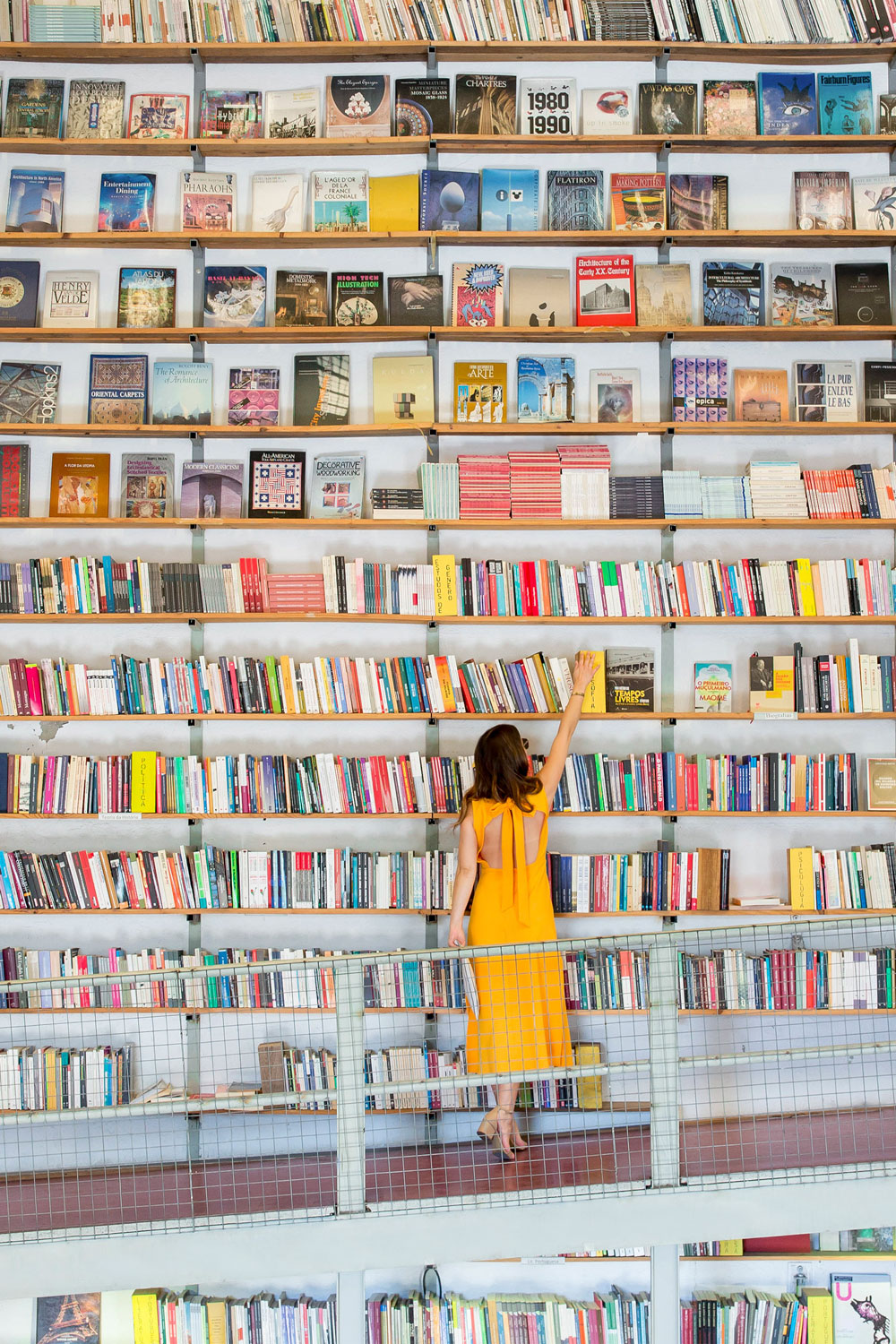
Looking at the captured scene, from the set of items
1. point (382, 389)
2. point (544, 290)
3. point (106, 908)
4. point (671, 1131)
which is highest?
point (544, 290)

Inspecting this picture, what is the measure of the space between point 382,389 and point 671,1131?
3.10 meters

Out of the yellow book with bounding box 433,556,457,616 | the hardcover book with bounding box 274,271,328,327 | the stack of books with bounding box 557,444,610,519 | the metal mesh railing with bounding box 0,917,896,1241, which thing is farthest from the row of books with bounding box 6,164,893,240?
the metal mesh railing with bounding box 0,917,896,1241

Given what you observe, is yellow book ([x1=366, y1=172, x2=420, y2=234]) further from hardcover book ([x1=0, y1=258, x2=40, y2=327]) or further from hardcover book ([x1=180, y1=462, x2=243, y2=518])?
hardcover book ([x1=0, y1=258, x2=40, y2=327])

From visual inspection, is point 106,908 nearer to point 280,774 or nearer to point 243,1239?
point 280,774

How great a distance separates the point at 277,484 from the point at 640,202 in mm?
2012

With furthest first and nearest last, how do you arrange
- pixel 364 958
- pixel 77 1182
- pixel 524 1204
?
1. pixel 77 1182
2. pixel 524 1204
3. pixel 364 958

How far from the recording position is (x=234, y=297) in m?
4.52

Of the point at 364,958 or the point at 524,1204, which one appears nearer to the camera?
the point at 364,958

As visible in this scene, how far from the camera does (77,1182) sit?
3717mm

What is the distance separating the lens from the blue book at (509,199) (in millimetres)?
4512

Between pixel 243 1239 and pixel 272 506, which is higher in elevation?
pixel 272 506

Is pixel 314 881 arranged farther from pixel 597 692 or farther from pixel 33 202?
pixel 33 202

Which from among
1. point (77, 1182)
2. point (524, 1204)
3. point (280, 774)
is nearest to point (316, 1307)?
point (77, 1182)

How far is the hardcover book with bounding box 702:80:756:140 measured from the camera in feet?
14.8
